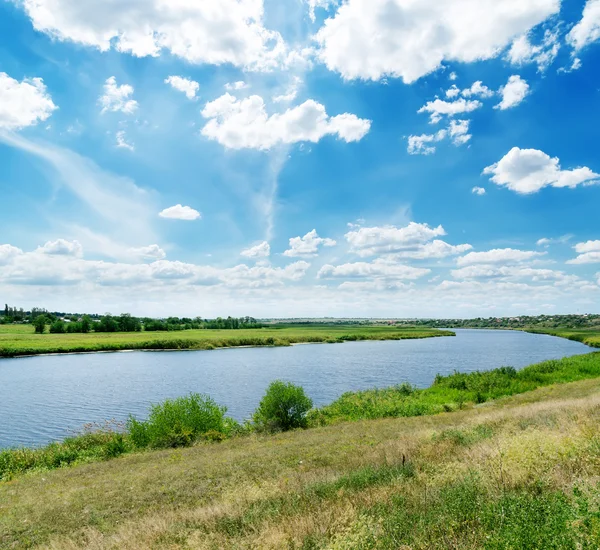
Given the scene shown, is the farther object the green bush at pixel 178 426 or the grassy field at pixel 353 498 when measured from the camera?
the green bush at pixel 178 426

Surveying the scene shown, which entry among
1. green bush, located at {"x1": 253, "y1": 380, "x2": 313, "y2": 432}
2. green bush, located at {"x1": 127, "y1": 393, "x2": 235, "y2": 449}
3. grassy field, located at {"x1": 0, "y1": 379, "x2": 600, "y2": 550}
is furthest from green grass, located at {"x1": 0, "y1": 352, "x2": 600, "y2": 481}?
grassy field, located at {"x1": 0, "y1": 379, "x2": 600, "y2": 550}

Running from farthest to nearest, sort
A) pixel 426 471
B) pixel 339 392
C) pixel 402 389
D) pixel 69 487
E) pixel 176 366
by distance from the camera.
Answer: pixel 176 366, pixel 339 392, pixel 402 389, pixel 69 487, pixel 426 471

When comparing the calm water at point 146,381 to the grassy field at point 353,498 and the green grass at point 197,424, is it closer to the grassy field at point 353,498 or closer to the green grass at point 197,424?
the green grass at point 197,424

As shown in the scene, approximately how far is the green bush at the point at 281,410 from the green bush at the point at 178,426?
8.56ft

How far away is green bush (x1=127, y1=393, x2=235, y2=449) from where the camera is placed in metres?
24.6

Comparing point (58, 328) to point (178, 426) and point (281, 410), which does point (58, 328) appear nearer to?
point (178, 426)

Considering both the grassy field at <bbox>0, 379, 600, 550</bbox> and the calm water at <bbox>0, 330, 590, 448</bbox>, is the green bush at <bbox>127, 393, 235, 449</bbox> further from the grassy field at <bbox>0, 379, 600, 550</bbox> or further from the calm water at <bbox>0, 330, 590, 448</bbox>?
the calm water at <bbox>0, 330, 590, 448</bbox>

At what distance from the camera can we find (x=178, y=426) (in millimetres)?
25094

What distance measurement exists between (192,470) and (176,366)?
64647 mm

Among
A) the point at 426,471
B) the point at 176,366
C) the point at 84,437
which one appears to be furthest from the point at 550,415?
the point at 176,366

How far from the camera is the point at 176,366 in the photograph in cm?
7662

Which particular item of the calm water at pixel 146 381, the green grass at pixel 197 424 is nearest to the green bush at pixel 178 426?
the green grass at pixel 197 424

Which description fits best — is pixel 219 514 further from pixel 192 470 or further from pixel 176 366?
pixel 176 366

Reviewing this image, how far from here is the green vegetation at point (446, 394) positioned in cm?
3041
